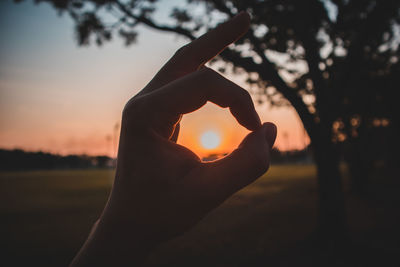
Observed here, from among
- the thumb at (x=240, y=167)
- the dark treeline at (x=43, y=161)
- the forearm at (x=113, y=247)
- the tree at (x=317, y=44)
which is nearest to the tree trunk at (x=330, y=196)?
the tree at (x=317, y=44)

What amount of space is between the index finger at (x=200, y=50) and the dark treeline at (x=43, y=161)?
76.9 metres

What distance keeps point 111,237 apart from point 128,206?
127mm

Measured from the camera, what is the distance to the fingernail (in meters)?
0.89

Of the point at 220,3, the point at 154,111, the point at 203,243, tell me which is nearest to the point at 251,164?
the point at 154,111

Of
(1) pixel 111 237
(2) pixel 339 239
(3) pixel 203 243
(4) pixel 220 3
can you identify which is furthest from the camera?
(3) pixel 203 243

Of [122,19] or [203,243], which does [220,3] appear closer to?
[122,19]

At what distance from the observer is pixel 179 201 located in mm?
787

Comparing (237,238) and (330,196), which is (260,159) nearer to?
(330,196)

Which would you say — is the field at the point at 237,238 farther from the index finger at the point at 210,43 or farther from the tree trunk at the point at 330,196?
the index finger at the point at 210,43

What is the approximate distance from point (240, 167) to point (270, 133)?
0.21 meters

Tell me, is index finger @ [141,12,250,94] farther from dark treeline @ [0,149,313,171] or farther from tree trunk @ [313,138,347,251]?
dark treeline @ [0,149,313,171]

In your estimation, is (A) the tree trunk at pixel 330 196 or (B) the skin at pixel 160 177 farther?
(A) the tree trunk at pixel 330 196

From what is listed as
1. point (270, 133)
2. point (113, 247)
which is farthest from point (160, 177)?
point (270, 133)

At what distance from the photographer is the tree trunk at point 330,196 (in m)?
5.76
